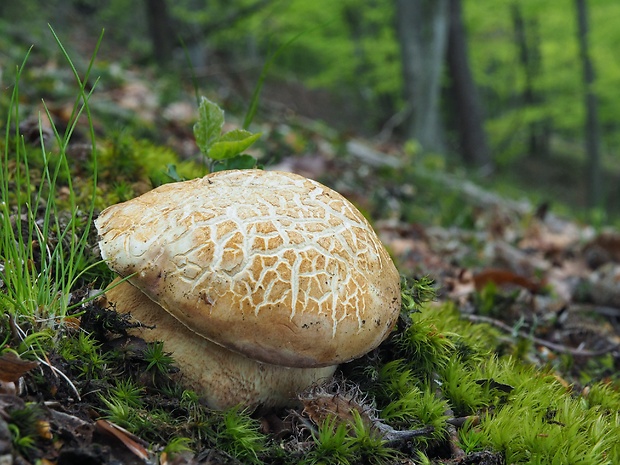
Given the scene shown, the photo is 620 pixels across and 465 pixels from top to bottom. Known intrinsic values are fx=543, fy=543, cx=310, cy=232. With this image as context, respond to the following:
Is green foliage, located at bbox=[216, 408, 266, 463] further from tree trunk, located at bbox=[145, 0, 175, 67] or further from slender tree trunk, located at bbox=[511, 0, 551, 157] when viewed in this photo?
slender tree trunk, located at bbox=[511, 0, 551, 157]

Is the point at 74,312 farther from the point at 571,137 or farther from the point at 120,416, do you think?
the point at 571,137

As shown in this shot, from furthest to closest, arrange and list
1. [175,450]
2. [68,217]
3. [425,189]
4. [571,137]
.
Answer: [571,137], [425,189], [68,217], [175,450]

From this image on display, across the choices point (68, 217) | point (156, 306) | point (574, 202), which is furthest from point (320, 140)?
point (574, 202)

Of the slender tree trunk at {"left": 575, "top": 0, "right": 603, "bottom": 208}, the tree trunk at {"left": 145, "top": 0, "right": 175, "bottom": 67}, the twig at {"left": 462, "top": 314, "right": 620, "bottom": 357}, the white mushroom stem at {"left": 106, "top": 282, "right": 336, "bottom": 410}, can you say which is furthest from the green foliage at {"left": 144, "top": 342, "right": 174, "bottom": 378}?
the slender tree trunk at {"left": 575, "top": 0, "right": 603, "bottom": 208}

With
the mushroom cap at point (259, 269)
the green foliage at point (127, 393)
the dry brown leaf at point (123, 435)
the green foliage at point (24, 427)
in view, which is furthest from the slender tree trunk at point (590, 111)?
the green foliage at point (24, 427)

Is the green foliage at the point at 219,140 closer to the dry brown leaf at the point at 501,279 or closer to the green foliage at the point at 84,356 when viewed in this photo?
the green foliage at the point at 84,356

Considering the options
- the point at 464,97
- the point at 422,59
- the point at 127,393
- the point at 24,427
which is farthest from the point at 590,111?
the point at 24,427
